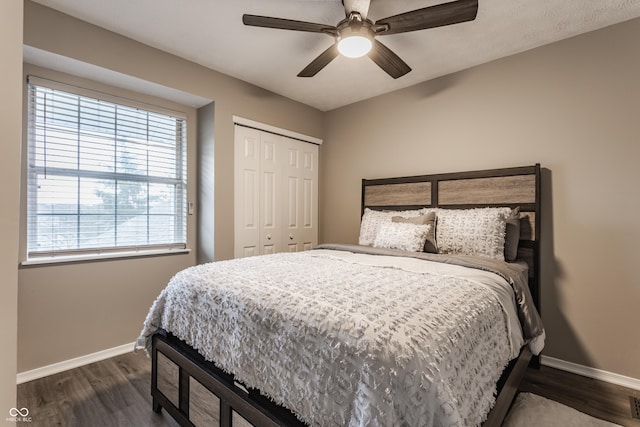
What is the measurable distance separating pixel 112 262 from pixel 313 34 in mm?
2513

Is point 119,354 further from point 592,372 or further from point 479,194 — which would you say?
point 592,372

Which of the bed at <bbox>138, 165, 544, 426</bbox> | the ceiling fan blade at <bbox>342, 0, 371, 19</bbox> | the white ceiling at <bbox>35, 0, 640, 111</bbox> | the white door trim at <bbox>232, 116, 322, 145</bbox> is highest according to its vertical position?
the white ceiling at <bbox>35, 0, 640, 111</bbox>

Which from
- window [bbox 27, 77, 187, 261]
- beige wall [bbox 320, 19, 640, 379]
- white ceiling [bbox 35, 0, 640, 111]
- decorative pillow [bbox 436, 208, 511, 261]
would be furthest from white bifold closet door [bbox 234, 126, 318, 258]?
decorative pillow [bbox 436, 208, 511, 261]

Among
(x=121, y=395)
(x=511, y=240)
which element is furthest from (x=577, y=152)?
(x=121, y=395)

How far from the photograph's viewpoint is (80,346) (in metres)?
2.39

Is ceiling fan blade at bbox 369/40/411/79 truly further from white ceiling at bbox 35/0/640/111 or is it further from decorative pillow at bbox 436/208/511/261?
decorative pillow at bbox 436/208/511/261

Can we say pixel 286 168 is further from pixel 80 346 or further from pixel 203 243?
pixel 80 346

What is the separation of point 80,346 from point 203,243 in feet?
4.10

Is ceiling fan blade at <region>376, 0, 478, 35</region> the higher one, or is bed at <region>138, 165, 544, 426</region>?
ceiling fan blade at <region>376, 0, 478, 35</region>

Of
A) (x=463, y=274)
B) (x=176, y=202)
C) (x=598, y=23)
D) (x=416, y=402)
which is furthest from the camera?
(x=176, y=202)

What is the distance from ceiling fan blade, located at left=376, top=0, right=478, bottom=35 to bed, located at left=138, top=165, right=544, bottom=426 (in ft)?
4.62

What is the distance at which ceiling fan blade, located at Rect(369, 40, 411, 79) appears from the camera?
Result: 83.0 inches

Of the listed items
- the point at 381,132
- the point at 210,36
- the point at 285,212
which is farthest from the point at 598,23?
the point at 285,212

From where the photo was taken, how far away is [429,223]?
2.62 metres
